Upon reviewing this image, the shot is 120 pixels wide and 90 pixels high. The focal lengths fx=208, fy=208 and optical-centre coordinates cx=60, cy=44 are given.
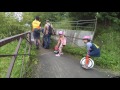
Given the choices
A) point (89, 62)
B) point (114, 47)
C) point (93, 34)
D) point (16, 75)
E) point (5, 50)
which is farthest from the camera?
point (93, 34)

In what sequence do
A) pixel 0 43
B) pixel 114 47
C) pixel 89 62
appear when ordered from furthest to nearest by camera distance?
pixel 114 47, pixel 89 62, pixel 0 43

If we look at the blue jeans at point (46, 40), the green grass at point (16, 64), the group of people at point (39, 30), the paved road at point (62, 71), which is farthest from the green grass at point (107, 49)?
the green grass at point (16, 64)

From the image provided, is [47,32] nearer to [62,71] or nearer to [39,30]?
[39,30]

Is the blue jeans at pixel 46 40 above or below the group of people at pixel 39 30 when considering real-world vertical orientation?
below

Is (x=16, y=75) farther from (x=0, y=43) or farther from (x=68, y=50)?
(x=68, y=50)

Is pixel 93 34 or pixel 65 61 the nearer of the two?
pixel 65 61

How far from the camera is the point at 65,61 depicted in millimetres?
8602

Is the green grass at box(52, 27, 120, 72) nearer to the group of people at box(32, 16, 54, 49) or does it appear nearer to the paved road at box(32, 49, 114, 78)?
the paved road at box(32, 49, 114, 78)

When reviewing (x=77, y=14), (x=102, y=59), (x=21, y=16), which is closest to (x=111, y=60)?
(x=102, y=59)

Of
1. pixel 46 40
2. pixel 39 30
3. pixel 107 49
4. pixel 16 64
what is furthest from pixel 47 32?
pixel 16 64

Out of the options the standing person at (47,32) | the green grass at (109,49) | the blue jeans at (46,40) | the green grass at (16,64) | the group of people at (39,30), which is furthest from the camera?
the blue jeans at (46,40)

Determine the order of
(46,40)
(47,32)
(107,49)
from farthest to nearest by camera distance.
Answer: (46,40)
(47,32)
(107,49)

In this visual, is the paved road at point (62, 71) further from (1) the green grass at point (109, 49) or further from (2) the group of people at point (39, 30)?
(2) the group of people at point (39, 30)

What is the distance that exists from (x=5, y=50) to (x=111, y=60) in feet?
15.2
